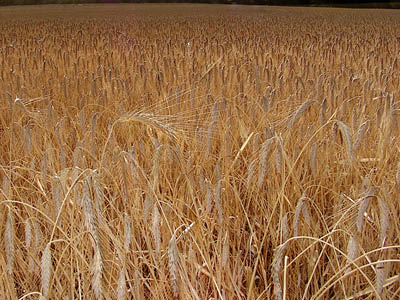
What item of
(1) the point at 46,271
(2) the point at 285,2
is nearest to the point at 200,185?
(1) the point at 46,271

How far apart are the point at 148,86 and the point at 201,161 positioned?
119cm

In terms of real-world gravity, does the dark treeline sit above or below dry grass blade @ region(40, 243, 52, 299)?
above

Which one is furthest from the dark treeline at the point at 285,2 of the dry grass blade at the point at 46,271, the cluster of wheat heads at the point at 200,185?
the dry grass blade at the point at 46,271

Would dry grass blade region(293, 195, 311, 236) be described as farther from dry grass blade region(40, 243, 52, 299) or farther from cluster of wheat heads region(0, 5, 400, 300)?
dry grass blade region(40, 243, 52, 299)

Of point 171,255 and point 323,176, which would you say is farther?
point 323,176

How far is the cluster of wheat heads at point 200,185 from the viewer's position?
0.90m

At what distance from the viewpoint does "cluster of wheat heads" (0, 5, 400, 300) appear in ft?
2.96

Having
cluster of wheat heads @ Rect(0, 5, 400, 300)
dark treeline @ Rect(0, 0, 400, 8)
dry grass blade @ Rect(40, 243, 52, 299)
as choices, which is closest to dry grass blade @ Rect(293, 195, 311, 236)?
cluster of wheat heads @ Rect(0, 5, 400, 300)

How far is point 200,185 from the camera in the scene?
117cm

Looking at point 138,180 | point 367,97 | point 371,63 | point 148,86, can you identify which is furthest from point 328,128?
point 371,63

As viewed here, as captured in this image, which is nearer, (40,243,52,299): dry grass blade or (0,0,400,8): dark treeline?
(40,243,52,299): dry grass blade

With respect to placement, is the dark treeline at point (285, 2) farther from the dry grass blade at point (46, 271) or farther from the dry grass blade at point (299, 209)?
the dry grass blade at point (46, 271)

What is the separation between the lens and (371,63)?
308cm

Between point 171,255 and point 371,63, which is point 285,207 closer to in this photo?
point 171,255
